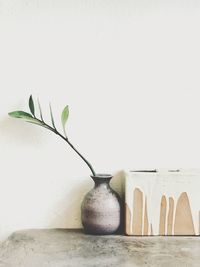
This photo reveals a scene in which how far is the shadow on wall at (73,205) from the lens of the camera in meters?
1.37

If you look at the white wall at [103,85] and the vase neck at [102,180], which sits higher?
the white wall at [103,85]

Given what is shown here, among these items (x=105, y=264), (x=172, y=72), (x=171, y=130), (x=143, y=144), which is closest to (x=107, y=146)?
(x=143, y=144)

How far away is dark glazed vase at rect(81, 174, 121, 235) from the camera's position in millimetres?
1237

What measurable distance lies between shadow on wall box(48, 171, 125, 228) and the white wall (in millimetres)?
33

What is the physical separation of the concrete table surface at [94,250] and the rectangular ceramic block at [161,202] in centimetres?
4

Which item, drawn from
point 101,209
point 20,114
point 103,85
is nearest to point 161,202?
point 101,209

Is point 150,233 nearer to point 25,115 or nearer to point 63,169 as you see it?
point 63,169

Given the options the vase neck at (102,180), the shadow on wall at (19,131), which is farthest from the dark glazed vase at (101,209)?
the shadow on wall at (19,131)

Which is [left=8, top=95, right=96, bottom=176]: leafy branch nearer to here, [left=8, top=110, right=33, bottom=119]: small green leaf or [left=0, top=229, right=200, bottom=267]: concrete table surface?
[left=8, top=110, right=33, bottom=119]: small green leaf

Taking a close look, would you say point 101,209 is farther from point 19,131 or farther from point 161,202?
point 19,131

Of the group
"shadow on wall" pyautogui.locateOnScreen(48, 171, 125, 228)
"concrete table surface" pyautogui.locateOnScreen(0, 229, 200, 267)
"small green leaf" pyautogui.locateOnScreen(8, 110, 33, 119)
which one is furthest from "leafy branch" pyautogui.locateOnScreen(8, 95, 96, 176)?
"concrete table surface" pyautogui.locateOnScreen(0, 229, 200, 267)

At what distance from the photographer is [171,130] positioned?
53.6 inches

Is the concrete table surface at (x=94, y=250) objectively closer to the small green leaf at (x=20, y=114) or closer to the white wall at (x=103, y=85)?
the white wall at (x=103, y=85)

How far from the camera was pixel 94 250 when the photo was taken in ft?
3.69
